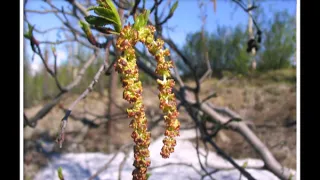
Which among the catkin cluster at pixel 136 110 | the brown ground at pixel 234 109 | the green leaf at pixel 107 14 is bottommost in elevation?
the brown ground at pixel 234 109

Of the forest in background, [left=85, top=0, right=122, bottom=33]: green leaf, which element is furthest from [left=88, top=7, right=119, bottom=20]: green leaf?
the forest in background

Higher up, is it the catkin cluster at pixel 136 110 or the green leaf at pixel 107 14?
the green leaf at pixel 107 14

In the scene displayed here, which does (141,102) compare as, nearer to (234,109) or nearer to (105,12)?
(105,12)

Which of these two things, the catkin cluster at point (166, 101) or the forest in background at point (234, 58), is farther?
the forest in background at point (234, 58)

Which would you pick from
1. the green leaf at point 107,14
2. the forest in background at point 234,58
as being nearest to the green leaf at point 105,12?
the green leaf at point 107,14

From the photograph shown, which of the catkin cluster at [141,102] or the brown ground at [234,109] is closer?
the catkin cluster at [141,102]

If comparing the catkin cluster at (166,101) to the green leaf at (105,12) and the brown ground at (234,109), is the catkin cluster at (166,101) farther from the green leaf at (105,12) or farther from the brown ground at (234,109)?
the brown ground at (234,109)

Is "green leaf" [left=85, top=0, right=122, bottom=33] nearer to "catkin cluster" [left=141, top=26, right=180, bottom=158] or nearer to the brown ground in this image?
"catkin cluster" [left=141, top=26, right=180, bottom=158]

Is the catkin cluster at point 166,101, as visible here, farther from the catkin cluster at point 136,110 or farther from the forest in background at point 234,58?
the forest in background at point 234,58

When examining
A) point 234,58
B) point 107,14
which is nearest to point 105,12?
point 107,14
